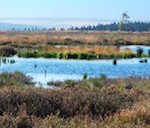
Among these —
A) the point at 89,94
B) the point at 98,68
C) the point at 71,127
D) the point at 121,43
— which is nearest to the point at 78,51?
the point at 98,68

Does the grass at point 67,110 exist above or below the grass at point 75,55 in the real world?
above

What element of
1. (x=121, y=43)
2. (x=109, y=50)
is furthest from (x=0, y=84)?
(x=121, y=43)

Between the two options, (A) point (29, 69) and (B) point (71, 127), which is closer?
(B) point (71, 127)

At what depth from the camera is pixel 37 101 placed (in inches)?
487

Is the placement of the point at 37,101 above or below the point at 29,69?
above

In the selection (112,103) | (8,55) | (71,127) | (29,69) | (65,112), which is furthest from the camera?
(8,55)

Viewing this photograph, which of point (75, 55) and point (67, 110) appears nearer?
point (67, 110)

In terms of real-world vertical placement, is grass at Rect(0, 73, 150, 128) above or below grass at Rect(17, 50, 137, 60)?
above

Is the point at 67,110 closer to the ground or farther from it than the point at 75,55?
farther from it

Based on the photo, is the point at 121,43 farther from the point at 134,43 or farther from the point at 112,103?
the point at 112,103

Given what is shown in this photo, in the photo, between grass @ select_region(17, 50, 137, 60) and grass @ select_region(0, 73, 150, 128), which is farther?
grass @ select_region(17, 50, 137, 60)

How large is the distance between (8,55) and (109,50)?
978cm

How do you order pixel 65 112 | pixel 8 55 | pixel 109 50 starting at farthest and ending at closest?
1. pixel 109 50
2. pixel 8 55
3. pixel 65 112

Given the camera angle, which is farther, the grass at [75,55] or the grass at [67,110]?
the grass at [75,55]
